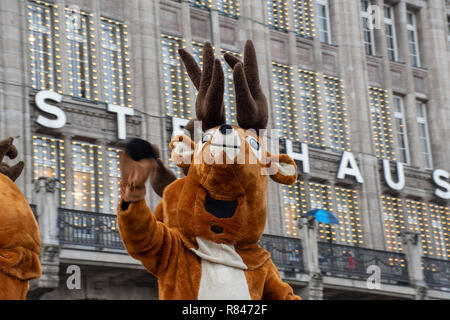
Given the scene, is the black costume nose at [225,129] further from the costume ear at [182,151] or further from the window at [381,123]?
the window at [381,123]

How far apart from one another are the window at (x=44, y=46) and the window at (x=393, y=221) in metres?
8.76

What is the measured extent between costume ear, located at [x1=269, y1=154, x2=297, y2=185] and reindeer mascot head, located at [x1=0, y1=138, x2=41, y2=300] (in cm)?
179

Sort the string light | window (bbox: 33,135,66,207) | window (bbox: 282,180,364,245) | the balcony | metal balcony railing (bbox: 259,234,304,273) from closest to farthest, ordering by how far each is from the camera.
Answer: the balcony, window (bbox: 33,135,66,207), the string light, metal balcony railing (bbox: 259,234,304,273), window (bbox: 282,180,364,245)

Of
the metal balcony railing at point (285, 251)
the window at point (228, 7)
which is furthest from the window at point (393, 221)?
the window at point (228, 7)

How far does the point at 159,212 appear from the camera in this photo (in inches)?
292

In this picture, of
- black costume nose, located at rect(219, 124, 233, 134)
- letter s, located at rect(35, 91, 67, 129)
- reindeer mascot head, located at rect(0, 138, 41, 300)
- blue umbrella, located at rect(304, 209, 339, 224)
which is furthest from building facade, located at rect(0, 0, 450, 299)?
black costume nose, located at rect(219, 124, 233, 134)

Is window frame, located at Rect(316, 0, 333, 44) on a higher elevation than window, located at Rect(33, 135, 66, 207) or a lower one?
higher

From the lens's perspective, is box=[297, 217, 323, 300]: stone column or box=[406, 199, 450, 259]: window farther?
box=[406, 199, 450, 259]: window

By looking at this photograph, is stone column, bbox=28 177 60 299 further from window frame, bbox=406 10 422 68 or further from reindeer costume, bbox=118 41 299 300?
window frame, bbox=406 10 422 68

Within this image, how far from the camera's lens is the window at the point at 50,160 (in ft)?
62.9

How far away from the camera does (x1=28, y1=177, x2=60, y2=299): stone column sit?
17266 millimetres

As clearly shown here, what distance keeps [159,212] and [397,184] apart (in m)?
17.9

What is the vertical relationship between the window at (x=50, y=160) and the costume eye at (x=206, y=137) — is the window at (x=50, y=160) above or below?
above
